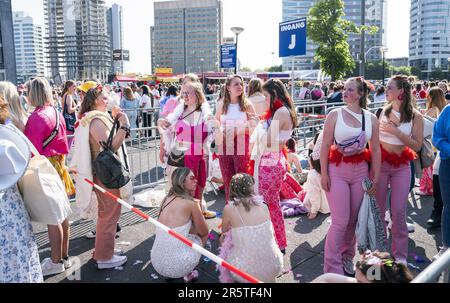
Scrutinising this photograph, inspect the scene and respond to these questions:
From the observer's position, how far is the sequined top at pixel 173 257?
3514 millimetres

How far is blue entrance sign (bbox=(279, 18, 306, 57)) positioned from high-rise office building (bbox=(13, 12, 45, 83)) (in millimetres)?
135113

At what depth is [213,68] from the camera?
456 ft

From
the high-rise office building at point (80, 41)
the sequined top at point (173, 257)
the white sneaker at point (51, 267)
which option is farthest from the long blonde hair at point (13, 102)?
the high-rise office building at point (80, 41)

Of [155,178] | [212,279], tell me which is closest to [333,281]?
[212,279]

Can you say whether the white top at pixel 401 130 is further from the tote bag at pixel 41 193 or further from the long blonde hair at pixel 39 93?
the long blonde hair at pixel 39 93

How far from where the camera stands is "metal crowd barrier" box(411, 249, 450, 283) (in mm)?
1562

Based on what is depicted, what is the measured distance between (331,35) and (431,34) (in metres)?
136

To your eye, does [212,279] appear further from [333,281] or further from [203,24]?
[203,24]

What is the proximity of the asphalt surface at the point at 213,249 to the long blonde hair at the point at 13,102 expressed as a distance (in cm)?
149

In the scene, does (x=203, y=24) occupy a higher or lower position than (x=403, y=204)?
Result: higher

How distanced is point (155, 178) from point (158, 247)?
14.8ft

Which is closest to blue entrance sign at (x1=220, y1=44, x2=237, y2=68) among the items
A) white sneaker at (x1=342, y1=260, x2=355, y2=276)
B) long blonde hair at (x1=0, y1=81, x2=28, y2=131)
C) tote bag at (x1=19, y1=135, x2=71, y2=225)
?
long blonde hair at (x1=0, y1=81, x2=28, y2=131)

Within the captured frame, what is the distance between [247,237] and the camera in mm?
3305

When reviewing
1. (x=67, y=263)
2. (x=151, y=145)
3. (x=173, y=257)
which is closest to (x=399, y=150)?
(x=173, y=257)
